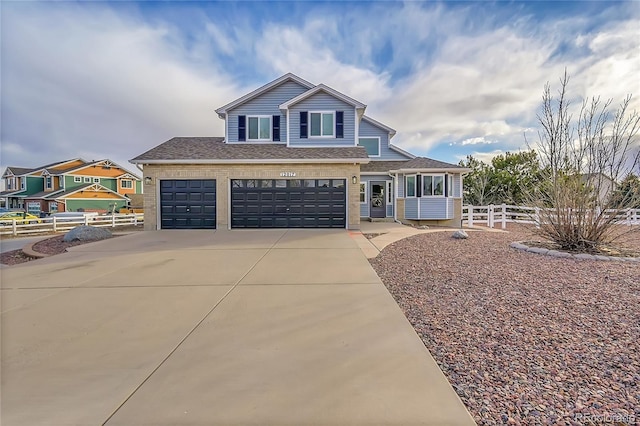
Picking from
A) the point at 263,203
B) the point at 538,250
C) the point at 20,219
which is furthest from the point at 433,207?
the point at 20,219

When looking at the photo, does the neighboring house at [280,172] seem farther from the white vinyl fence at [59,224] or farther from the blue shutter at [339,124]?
the white vinyl fence at [59,224]

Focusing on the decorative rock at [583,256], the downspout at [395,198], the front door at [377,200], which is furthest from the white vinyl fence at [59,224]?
the decorative rock at [583,256]

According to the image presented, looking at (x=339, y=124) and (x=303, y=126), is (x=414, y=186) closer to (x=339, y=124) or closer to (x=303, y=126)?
(x=339, y=124)

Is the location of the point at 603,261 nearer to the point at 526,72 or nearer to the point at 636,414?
the point at 636,414

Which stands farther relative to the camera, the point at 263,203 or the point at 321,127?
the point at 321,127

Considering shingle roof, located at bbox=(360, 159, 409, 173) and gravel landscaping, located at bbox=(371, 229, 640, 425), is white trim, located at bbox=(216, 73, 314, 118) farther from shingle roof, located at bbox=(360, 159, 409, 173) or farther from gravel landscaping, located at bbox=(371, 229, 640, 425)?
gravel landscaping, located at bbox=(371, 229, 640, 425)

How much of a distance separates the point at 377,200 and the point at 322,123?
611 centimetres

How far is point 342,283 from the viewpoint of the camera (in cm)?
535

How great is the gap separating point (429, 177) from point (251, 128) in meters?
10.1

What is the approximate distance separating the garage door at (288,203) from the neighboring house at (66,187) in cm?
3374

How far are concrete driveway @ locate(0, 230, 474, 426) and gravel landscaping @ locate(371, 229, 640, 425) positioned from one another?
29cm

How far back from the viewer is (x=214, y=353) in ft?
9.90

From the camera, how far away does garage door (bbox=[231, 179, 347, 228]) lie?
553 inches

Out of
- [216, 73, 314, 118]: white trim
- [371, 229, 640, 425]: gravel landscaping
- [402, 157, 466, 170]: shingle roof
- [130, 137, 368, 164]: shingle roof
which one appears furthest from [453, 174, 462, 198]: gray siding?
[371, 229, 640, 425]: gravel landscaping
